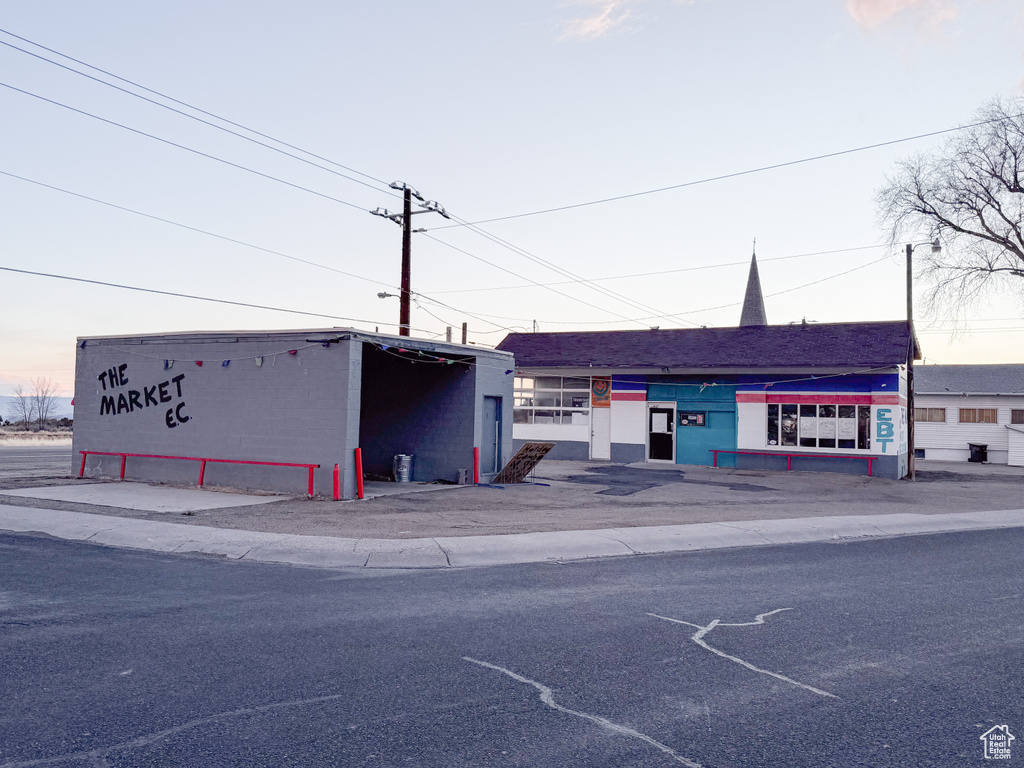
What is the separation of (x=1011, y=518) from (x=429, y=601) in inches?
580

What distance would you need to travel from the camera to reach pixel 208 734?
175 inches

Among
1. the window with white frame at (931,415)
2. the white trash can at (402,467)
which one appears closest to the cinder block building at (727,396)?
the window with white frame at (931,415)

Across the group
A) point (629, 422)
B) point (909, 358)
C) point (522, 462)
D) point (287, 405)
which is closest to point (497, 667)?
point (287, 405)

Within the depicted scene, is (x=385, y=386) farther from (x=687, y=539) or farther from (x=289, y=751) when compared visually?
(x=289, y=751)

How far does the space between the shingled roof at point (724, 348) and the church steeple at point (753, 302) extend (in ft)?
40.1

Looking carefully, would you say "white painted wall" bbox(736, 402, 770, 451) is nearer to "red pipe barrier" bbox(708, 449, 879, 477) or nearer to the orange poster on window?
"red pipe barrier" bbox(708, 449, 879, 477)

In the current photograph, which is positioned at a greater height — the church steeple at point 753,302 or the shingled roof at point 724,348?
the church steeple at point 753,302

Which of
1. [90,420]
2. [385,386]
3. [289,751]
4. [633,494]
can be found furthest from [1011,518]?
[90,420]

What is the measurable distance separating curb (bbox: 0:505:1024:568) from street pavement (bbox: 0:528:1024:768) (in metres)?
1.02

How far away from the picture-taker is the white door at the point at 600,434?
3231cm

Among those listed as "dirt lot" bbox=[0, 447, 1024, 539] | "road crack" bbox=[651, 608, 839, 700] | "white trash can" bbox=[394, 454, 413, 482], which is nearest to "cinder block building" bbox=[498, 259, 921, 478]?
"dirt lot" bbox=[0, 447, 1024, 539]

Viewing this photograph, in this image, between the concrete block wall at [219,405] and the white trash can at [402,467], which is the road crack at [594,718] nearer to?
the concrete block wall at [219,405]

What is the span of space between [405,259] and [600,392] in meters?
12.3

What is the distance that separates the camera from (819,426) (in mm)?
28812
